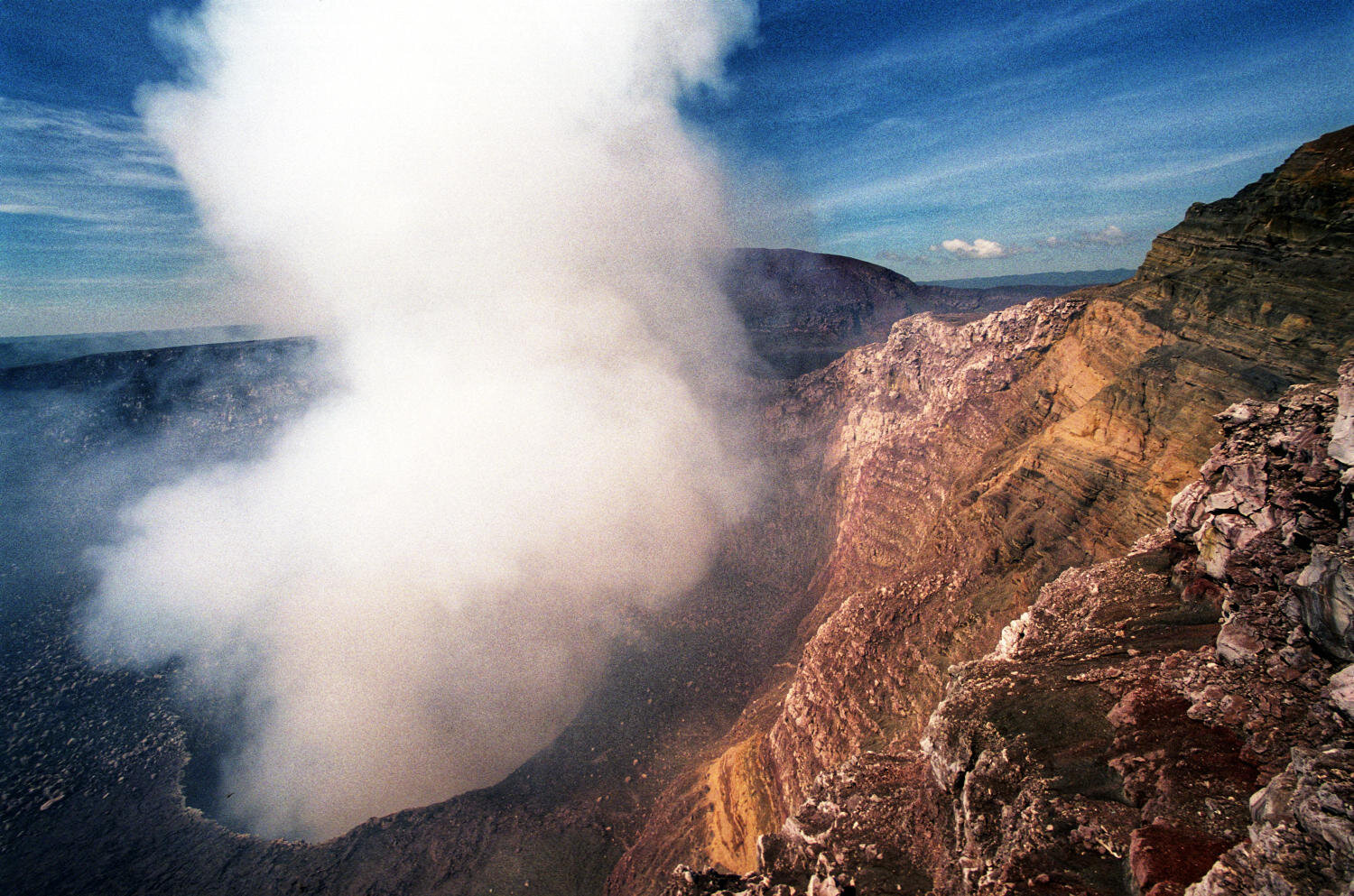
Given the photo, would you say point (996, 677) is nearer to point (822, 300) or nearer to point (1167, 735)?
point (1167, 735)

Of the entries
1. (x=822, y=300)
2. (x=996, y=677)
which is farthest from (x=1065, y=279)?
(x=996, y=677)

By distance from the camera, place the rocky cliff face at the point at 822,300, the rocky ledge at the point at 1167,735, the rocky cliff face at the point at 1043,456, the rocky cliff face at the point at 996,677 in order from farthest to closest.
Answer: the rocky cliff face at the point at 822,300 < the rocky cliff face at the point at 1043,456 < the rocky cliff face at the point at 996,677 < the rocky ledge at the point at 1167,735

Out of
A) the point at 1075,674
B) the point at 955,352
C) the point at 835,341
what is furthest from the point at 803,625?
the point at 835,341

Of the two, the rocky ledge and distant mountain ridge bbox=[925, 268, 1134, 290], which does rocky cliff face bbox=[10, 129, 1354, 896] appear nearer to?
the rocky ledge

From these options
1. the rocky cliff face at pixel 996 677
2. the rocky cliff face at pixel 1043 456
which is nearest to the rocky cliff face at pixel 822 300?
the rocky cliff face at pixel 996 677

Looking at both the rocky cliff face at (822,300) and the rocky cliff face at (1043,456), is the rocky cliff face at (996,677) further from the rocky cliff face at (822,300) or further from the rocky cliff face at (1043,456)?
the rocky cliff face at (822,300)

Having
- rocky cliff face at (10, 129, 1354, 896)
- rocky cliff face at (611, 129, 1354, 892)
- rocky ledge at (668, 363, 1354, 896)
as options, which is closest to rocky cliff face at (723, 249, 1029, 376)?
rocky cliff face at (10, 129, 1354, 896)
